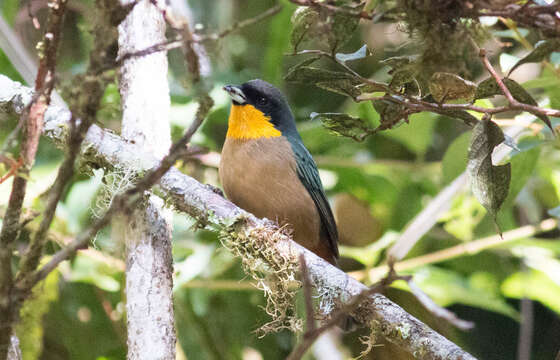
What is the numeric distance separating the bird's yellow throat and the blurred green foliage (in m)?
0.30

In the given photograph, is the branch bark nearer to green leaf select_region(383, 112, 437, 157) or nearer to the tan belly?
the tan belly

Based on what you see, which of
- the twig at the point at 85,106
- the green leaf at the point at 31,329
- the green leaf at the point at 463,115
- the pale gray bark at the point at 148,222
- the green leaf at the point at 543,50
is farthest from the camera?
the green leaf at the point at 31,329

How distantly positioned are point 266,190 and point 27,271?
2302 millimetres

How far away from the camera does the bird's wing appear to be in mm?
4176

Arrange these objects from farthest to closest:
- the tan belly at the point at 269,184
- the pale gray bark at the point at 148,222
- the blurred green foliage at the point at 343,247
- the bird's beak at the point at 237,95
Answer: the bird's beak at the point at 237,95 → the blurred green foliage at the point at 343,247 → the tan belly at the point at 269,184 → the pale gray bark at the point at 148,222

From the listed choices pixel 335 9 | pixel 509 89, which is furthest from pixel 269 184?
pixel 335 9

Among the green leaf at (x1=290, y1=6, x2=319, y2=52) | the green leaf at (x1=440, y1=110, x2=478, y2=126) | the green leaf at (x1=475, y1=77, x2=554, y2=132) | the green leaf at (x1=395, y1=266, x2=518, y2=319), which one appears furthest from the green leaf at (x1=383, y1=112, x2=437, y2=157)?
the green leaf at (x1=290, y1=6, x2=319, y2=52)

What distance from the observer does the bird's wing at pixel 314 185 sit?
418 cm

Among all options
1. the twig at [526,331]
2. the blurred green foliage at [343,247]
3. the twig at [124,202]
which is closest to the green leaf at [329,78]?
the twig at [124,202]

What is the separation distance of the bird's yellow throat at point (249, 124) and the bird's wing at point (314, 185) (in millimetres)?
181

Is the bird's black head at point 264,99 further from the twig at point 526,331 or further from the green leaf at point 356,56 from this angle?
the twig at point 526,331

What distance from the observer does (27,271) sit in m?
1.73

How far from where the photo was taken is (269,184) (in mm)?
3980

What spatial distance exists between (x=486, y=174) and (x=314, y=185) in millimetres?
1966
